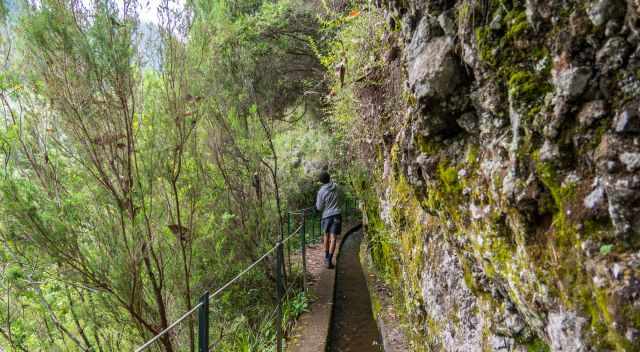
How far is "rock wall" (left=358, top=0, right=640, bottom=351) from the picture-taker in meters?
1.27

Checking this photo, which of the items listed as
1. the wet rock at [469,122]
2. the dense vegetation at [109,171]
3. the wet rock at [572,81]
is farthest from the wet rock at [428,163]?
the dense vegetation at [109,171]

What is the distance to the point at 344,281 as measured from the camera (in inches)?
Result: 302

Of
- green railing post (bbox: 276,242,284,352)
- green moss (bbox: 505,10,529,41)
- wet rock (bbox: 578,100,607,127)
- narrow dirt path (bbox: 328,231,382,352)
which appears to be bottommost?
narrow dirt path (bbox: 328,231,382,352)

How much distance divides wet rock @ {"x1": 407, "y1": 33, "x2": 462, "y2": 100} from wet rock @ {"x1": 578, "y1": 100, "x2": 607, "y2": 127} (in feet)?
2.99

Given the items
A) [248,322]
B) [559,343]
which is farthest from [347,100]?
[559,343]

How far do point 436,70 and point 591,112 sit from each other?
105 cm

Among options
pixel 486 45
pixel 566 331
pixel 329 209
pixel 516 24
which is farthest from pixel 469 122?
pixel 329 209

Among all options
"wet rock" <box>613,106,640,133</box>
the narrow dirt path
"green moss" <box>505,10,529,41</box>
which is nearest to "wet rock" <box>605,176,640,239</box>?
"wet rock" <box>613,106,640,133</box>

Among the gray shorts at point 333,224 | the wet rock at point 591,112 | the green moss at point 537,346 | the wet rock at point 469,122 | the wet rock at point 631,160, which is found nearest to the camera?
the wet rock at point 631,160

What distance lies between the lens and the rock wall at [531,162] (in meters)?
1.27

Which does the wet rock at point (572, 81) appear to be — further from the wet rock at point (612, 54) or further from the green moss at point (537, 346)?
the green moss at point (537, 346)

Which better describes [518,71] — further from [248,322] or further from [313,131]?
[313,131]

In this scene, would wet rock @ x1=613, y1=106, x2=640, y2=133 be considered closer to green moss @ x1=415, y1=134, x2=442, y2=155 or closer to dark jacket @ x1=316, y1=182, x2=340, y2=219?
green moss @ x1=415, y1=134, x2=442, y2=155

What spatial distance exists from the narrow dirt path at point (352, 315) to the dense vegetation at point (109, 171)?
3.25ft
